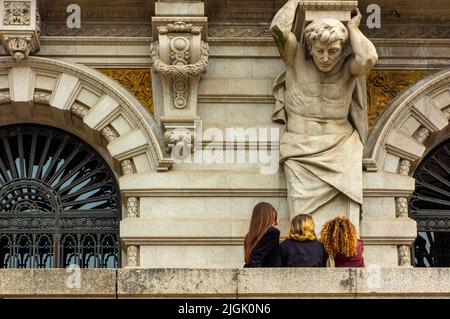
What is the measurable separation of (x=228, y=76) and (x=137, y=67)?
1.24 meters

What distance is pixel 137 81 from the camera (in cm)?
2042

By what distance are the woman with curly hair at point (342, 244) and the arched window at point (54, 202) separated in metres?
4.97

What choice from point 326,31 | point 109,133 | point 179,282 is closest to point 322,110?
point 326,31

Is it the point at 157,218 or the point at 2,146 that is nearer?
the point at 157,218

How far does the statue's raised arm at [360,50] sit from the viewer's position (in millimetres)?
19156

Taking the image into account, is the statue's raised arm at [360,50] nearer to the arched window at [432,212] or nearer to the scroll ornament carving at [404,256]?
the arched window at [432,212]

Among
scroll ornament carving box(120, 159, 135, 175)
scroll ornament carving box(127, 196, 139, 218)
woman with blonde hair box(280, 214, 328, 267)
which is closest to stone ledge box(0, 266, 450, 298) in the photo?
woman with blonde hair box(280, 214, 328, 267)

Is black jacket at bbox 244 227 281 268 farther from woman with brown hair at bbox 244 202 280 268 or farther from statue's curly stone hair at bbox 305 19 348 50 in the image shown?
statue's curly stone hair at bbox 305 19 348 50

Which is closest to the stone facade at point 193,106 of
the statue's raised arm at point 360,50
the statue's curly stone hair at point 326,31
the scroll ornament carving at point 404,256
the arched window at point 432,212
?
the scroll ornament carving at point 404,256

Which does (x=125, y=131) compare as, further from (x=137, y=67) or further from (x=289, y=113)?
(x=289, y=113)
